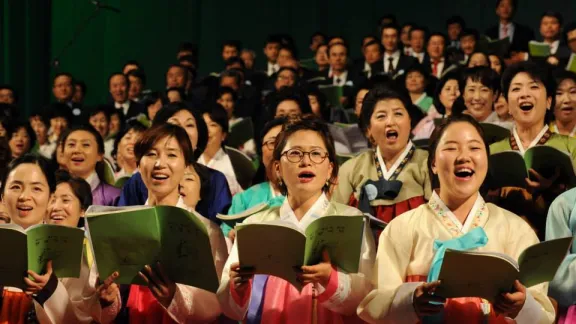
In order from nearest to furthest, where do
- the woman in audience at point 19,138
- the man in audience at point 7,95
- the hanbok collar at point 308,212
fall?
the hanbok collar at point 308,212 < the woman in audience at point 19,138 < the man in audience at point 7,95

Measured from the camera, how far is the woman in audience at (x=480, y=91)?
5844 millimetres

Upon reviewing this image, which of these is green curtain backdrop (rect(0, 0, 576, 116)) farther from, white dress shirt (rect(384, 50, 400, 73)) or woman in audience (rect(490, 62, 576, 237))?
woman in audience (rect(490, 62, 576, 237))

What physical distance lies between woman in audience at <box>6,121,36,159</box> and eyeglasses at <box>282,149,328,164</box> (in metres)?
4.05

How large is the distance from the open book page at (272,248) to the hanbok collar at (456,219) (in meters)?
0.53

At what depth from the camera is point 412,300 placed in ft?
10.4

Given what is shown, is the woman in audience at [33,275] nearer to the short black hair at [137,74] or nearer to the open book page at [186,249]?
the open book page at [186,249]

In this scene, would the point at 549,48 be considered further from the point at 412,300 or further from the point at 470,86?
the point at 412,300

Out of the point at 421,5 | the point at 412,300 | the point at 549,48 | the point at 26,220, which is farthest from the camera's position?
the point at 421,5

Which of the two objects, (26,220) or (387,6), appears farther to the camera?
(387,6)

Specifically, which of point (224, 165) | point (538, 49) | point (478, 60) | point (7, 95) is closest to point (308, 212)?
point (224, 165)

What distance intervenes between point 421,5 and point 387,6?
20.5 inches

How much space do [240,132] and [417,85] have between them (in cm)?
197

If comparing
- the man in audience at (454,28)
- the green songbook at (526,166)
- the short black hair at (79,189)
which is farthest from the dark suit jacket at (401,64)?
the short black hair at (79,189)

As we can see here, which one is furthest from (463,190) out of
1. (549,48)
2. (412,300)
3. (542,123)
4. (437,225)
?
(549,48)
